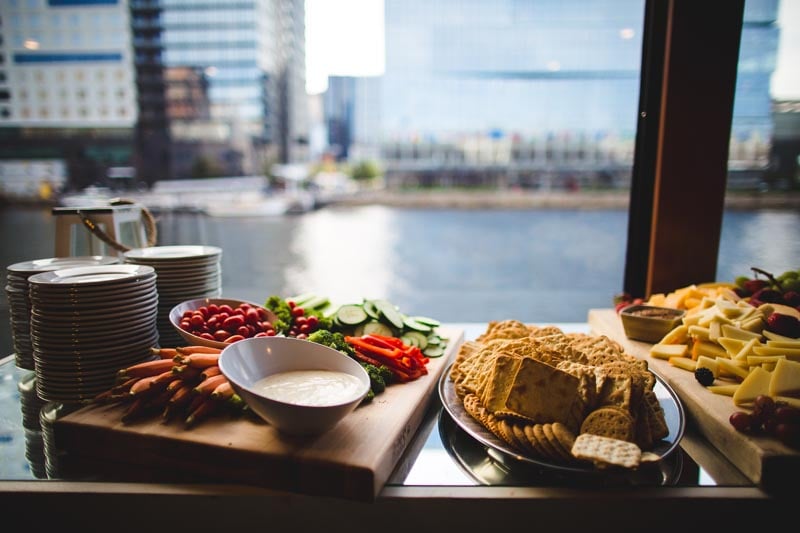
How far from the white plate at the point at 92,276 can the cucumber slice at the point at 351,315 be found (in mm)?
632

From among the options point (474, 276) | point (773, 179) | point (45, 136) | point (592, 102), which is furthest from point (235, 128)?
point (773, 179)

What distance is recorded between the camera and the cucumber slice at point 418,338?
167 centimetres

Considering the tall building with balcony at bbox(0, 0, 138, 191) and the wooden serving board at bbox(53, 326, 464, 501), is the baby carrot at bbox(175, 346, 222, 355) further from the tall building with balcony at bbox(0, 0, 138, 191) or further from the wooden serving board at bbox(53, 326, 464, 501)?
the tall building with balcony at bbox(0, 0, 138, 191)

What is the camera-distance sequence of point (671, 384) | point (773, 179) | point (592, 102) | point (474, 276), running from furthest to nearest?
point (592, 102) < point (474, 276) < point (773, 179) < point (671, 384)

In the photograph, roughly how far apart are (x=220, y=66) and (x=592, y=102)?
2399 cm

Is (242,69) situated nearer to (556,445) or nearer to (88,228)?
(88,228)

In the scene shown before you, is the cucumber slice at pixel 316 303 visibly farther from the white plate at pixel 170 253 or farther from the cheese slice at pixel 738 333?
the cheese slice at pixel 738 333

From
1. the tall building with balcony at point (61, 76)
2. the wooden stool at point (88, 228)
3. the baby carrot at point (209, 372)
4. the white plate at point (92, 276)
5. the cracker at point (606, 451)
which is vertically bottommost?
the cracker at point (606, 451)

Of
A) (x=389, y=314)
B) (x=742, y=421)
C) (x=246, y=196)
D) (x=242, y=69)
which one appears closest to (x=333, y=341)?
(x=389, y=314)

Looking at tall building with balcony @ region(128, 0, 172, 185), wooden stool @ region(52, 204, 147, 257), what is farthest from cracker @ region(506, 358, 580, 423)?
tall building with balcony @ region(128, 0, 172, 185)

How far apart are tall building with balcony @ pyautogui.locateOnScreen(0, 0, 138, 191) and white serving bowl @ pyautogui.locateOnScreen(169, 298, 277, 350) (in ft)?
7.67

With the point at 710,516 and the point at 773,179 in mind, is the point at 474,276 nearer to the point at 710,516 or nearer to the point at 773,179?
the point at 773,179

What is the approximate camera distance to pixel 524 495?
92 centimetres

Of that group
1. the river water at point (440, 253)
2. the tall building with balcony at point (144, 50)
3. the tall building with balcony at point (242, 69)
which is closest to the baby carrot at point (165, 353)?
the river water at point (440, 253)
